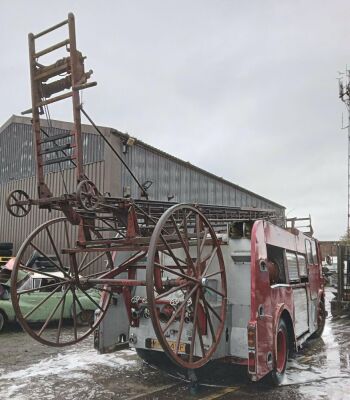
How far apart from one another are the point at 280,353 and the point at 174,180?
1341 centimetres

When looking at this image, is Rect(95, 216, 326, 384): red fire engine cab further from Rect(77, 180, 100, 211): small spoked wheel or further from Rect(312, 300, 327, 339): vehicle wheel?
Rect(312, 300, 327, 339): vehicle wheel

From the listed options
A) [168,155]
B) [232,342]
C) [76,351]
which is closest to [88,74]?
[232,342]

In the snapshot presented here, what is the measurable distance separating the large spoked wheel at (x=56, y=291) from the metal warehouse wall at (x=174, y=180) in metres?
3.35

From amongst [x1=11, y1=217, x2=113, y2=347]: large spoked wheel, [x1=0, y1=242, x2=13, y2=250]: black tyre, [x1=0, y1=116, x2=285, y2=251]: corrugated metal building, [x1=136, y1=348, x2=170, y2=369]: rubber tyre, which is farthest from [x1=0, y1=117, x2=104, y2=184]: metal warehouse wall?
[x1=136, y1=348, x2=170, y2=369]: rubber tyre

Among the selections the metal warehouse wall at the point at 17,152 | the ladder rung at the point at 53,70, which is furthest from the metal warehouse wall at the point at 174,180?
the ladder rung at the point at 53,70

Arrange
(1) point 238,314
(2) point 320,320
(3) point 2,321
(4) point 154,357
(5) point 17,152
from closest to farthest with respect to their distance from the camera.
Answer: (1) point 238,314
(4) point 154,357
(2) point 320,320
(3) point 2,321
(5) point 17,152

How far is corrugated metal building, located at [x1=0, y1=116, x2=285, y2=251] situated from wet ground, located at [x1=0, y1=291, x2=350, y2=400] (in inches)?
341

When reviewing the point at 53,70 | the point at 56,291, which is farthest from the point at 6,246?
the point at 53,70

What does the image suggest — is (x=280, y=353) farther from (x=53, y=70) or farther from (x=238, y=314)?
(x=53, y=70)

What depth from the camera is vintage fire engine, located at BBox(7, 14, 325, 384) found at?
5.54 m

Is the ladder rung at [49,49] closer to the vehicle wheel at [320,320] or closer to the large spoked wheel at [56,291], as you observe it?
the large spoked wheel at [56,291]

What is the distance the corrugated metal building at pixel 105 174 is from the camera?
1700 centimetres

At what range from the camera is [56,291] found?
7.30 metres

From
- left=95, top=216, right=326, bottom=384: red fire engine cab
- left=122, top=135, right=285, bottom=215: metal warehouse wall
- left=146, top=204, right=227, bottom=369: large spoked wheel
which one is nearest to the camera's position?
left=146, top=204, right=227, bottom=369: large spoked wheel
